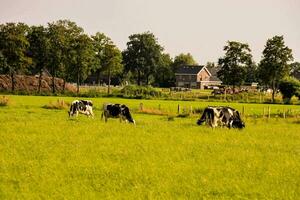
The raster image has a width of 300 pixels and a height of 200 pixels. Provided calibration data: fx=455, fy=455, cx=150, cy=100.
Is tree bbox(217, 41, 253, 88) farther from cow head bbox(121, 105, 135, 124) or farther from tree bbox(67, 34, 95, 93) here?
cow head bbox(121, 105, 135, 124)

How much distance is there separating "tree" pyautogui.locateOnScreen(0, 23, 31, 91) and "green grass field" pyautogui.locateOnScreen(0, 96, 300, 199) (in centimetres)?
5982

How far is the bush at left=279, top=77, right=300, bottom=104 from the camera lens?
73806 millimetres

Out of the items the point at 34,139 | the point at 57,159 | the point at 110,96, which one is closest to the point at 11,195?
the point at 57,159

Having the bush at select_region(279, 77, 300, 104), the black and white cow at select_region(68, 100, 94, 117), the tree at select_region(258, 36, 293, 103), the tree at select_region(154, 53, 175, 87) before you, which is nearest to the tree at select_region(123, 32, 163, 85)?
the tree at select_region(154, 53, 175, 87)

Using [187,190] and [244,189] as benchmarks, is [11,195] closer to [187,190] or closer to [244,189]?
[187,190]

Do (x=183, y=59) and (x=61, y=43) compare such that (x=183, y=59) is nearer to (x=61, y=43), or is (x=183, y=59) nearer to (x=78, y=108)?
(x=61, y=43)

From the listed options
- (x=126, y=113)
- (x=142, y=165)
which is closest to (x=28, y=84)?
(x=126, y=113)

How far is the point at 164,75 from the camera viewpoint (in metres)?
144

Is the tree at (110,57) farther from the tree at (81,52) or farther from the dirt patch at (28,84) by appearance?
the dirt patch at (28,84)

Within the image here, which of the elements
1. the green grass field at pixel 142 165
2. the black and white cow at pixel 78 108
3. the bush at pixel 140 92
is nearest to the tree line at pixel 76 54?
the bush at pixel 140 92

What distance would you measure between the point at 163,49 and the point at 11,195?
12879 centimetres

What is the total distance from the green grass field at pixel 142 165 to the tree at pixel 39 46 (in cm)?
6341

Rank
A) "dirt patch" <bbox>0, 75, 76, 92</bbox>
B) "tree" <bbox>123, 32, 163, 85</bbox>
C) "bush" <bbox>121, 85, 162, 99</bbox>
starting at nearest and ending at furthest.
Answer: "bush" <bbox>121, 85, 162, 99</bbox>
"dirt patch" <bbox>0, 75, 76, 92</bbox>
"tree" <bbox>123, 32, 163, 85</bbox>

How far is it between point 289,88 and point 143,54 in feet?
216
